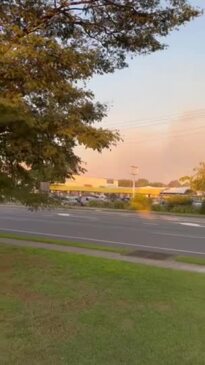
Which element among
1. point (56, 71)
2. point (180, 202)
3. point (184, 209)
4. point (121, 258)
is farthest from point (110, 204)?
point (56, 71)

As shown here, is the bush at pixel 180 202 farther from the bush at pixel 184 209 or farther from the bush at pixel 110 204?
the bush at pixel 110 204

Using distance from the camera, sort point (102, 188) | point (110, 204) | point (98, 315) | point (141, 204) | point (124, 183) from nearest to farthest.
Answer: point (98, 315)
point (141, 204)
point (110, 204)
point (102, 188)
point (124, 183)

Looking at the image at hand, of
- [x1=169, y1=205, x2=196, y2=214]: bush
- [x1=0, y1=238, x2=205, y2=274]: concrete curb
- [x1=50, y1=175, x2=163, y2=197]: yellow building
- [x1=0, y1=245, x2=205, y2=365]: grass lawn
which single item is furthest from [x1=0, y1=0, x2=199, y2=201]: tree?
[x1=50, y1=175, x2=163, y2=197]: yellow building

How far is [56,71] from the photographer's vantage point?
8.22 meters

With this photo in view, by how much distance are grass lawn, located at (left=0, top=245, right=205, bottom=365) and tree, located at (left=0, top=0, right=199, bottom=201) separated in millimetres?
1761

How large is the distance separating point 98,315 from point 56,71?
12.2ft

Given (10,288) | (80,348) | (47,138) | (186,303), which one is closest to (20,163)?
(47,138)

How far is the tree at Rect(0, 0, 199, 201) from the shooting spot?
7.87 metres

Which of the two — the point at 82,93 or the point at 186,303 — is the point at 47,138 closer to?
the point at 82,93

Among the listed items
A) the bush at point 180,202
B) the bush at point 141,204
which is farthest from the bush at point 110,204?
the bush at point 180,202

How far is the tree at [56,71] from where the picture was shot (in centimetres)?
787

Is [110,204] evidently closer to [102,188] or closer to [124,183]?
[102,188]

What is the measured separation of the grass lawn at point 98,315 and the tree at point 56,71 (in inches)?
69.3

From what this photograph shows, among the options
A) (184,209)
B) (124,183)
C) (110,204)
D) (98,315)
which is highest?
(124,183)
